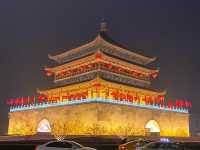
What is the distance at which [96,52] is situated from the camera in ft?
173

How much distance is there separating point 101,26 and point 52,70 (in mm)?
12434

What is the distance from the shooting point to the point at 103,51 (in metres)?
55.7

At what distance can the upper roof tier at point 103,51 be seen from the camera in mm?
55469

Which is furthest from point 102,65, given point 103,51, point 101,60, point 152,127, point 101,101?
point 152,127

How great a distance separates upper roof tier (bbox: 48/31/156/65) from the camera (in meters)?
55.5

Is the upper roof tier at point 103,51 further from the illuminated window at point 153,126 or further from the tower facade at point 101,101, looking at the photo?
the illuminated window at point 153,126

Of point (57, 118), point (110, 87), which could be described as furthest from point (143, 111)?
point (57, 118)

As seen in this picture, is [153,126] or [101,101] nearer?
[101,101]

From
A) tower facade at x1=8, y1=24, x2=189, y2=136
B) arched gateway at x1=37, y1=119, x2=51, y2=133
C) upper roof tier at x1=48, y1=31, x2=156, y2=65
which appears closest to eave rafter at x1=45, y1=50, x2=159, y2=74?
tower facade at x1=8, y1=24, x2=189, y2=136

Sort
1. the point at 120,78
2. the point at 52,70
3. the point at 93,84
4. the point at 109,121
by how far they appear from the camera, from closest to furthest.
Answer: the point at 109,121, the point at 93,84, the point at 120,78, the point at 52,70

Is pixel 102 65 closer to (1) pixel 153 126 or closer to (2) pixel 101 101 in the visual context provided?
(2) pixel 101 101

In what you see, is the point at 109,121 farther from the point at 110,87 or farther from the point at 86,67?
the point at 86,67

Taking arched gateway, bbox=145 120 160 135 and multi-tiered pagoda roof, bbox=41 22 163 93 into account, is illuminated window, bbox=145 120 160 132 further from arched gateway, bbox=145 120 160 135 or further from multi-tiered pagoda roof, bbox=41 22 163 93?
multi-tiered pagoda roof, bbox=41 22 163 93

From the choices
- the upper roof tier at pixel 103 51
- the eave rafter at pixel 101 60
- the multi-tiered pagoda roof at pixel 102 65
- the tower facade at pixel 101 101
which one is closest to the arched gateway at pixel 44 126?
the tower facade at pixel 101 101
